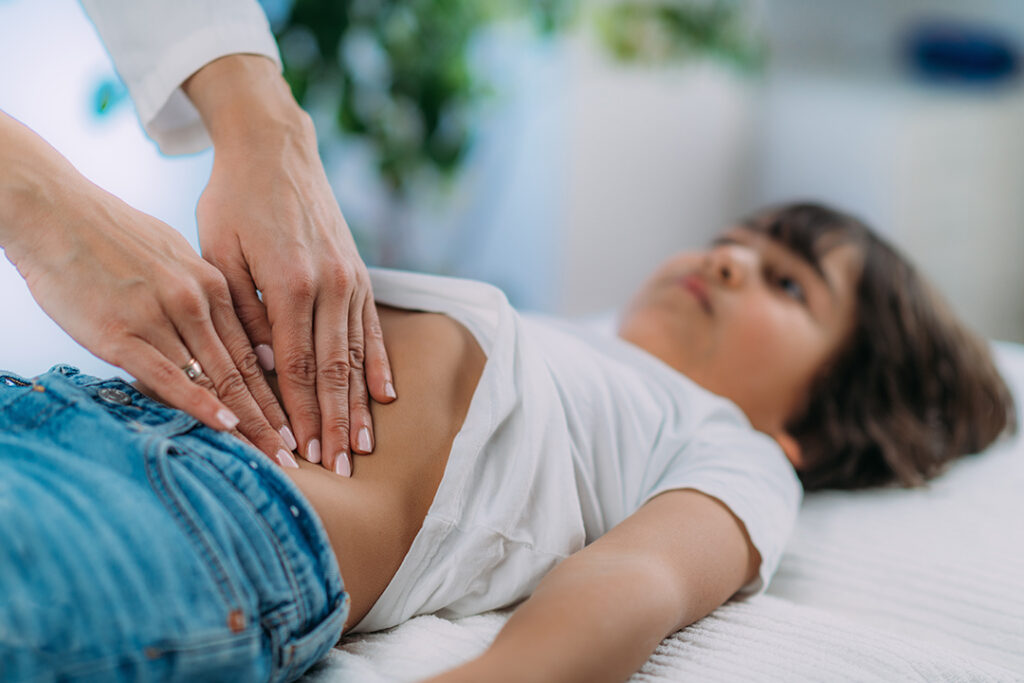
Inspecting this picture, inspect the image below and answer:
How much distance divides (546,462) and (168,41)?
60 cm

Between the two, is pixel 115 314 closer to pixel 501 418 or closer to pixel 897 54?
pixel 501 418

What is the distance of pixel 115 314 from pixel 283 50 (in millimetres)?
1173

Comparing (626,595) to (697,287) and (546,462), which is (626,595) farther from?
(697,287)

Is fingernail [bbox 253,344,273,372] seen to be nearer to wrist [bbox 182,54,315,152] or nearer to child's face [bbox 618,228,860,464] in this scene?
wrist [bbox 182,54,315,152]

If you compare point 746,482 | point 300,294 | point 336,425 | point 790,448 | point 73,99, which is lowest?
point 790,448

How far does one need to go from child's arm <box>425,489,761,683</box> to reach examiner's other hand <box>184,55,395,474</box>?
22cm

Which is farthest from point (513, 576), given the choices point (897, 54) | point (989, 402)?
point (897, 54)

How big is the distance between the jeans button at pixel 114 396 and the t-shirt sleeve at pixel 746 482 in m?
0.46

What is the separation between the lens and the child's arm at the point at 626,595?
535 mm

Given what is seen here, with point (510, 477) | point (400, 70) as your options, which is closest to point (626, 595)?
point (510, 477)

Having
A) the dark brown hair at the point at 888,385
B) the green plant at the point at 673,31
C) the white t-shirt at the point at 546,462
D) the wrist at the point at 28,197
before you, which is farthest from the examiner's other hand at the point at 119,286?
the green plant at the point at 673,31

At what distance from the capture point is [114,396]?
0.64 m

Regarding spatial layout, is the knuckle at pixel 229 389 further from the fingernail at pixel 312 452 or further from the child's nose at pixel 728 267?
the child's nose at pixel 728 267

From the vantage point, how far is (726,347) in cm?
113
